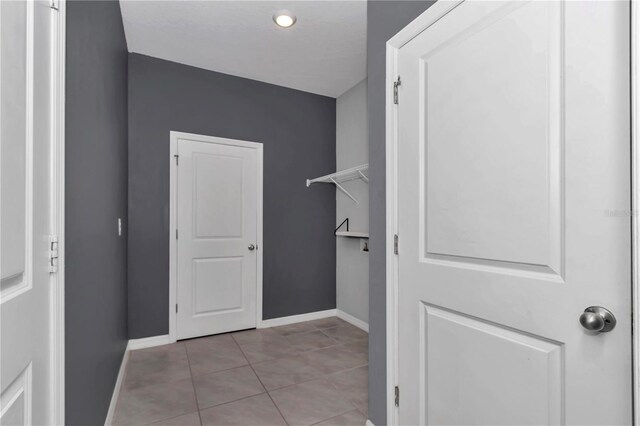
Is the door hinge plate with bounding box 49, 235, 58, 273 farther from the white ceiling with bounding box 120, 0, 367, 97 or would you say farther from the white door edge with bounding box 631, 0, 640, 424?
the white ceiling with bounding box 120, 0, 367, 97

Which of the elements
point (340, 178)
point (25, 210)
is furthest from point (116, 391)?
point (340, 178)

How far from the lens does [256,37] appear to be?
2.87 metres

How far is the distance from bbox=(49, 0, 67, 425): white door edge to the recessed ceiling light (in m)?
1.75

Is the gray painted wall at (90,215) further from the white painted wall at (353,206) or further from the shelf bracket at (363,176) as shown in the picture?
the white painted wall at (353,206)

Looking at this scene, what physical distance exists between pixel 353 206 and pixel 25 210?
126 inches

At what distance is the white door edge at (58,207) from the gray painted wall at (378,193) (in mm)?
1309

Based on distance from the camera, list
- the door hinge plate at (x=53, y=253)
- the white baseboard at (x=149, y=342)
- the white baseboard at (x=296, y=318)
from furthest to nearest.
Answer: the white baseboard at (x=296, y=318), the white baseboard at (x=149, y=342), the door hinge plate at (x=53, y=253)

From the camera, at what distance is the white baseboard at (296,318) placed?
3.66 m

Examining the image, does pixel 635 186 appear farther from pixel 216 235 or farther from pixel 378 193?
pixel 216 235

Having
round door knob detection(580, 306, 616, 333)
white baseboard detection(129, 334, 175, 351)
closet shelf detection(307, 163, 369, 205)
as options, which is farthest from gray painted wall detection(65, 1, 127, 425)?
closet shelf detection(307, 163, 369, 205)

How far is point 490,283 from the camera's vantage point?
3.84 ft

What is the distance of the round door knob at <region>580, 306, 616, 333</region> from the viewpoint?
86 centimetres

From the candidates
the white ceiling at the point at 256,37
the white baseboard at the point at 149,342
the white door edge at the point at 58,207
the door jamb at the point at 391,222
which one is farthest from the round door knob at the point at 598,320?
the white baseboard at the point at 149,342

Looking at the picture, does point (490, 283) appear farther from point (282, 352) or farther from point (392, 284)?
point (282, 352)
